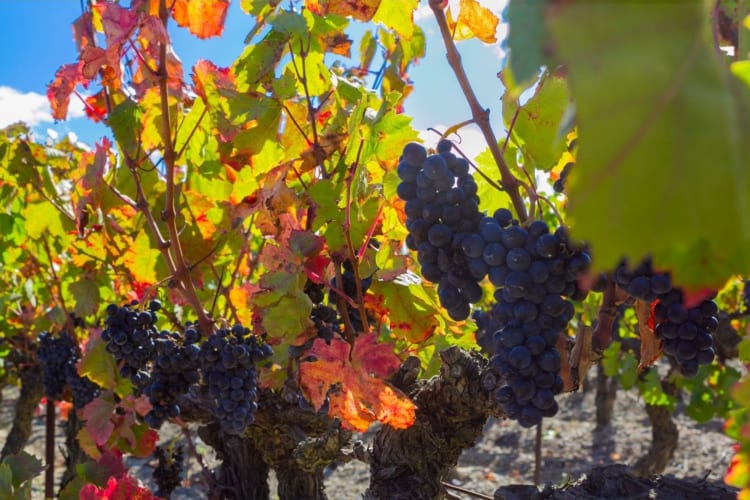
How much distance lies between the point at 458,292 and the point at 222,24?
5.27 feet

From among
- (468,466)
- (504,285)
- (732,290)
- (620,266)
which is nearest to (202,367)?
(504,285)

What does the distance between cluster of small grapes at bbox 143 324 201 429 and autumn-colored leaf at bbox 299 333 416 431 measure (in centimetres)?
61

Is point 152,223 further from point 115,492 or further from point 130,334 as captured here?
point 115,492

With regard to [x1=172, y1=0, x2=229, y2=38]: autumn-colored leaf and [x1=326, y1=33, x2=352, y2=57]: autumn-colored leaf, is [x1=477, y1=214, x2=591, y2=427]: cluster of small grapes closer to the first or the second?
[x1=326, y1=33, x2=352, y2=57]: autumn-colored leaf

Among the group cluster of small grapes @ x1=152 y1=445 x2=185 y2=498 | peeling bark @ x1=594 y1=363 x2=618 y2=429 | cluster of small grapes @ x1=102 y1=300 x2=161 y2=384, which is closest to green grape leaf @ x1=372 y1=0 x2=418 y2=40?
cluster of small grapes @ x1=102 y1=300 x2=161 y2=384

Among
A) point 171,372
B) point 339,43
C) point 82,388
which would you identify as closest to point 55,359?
point 82,388

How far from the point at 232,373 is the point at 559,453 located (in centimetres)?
673

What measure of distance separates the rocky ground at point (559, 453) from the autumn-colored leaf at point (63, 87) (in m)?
4.48

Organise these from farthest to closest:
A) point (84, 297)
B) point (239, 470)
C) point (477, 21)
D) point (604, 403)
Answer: point (604, 403) → point (84, 297) → point (239, 470) → point (477, 21)

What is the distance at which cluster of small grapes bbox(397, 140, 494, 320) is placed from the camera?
4.13 feet

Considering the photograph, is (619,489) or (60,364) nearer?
(619,489)

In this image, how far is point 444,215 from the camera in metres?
1.27

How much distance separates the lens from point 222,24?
243 cm

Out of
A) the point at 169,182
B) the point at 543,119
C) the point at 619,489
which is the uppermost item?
the point at 169,182
